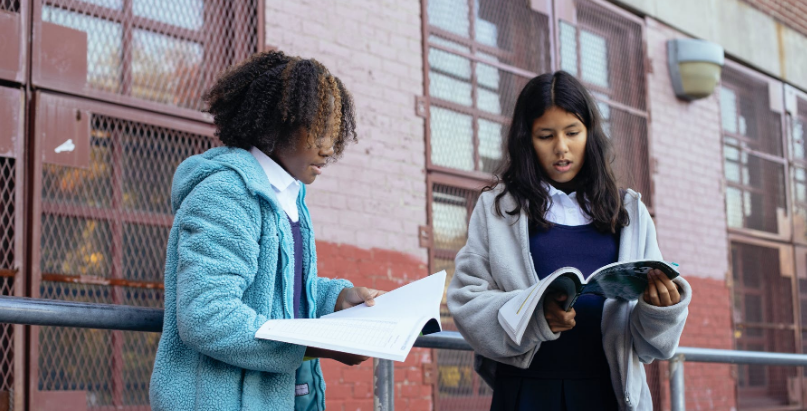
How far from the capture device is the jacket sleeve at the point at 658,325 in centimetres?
202

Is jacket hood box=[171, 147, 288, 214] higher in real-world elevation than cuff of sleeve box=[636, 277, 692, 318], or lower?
higher

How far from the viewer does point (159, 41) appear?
443 cm

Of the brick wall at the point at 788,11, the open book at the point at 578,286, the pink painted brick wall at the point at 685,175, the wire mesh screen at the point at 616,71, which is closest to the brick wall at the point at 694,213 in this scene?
the pink painted brick wall at the point at 685,175

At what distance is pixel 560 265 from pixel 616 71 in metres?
5.53

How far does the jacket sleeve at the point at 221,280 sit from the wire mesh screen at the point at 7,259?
2335mm

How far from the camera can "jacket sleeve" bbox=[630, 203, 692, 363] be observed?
2.02 m

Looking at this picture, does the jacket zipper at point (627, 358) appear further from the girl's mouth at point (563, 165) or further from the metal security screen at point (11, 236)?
the metal security screen at point (11, 236)

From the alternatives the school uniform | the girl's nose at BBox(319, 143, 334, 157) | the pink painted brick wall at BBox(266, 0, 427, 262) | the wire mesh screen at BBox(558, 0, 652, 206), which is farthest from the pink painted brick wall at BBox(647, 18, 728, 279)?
the girl's nose at BBox(319, 143, 334, 157)

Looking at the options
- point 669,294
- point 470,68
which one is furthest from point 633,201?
point 470,68

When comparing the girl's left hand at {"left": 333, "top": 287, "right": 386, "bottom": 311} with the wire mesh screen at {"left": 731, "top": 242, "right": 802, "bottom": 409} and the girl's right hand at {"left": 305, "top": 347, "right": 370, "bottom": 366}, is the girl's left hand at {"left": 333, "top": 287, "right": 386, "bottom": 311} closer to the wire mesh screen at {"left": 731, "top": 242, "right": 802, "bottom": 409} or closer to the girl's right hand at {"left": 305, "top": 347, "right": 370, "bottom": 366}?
the girl's right hand at {"left": 305, "top": 347, "right": 370, "bottom": 366}

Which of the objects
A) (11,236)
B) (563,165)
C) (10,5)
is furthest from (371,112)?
(563,165)

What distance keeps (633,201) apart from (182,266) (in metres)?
1.19

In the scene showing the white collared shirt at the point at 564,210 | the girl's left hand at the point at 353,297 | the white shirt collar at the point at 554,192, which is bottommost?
the girl's left hand at the point at 353,297

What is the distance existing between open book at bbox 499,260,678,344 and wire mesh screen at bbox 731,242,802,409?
6784 mm
